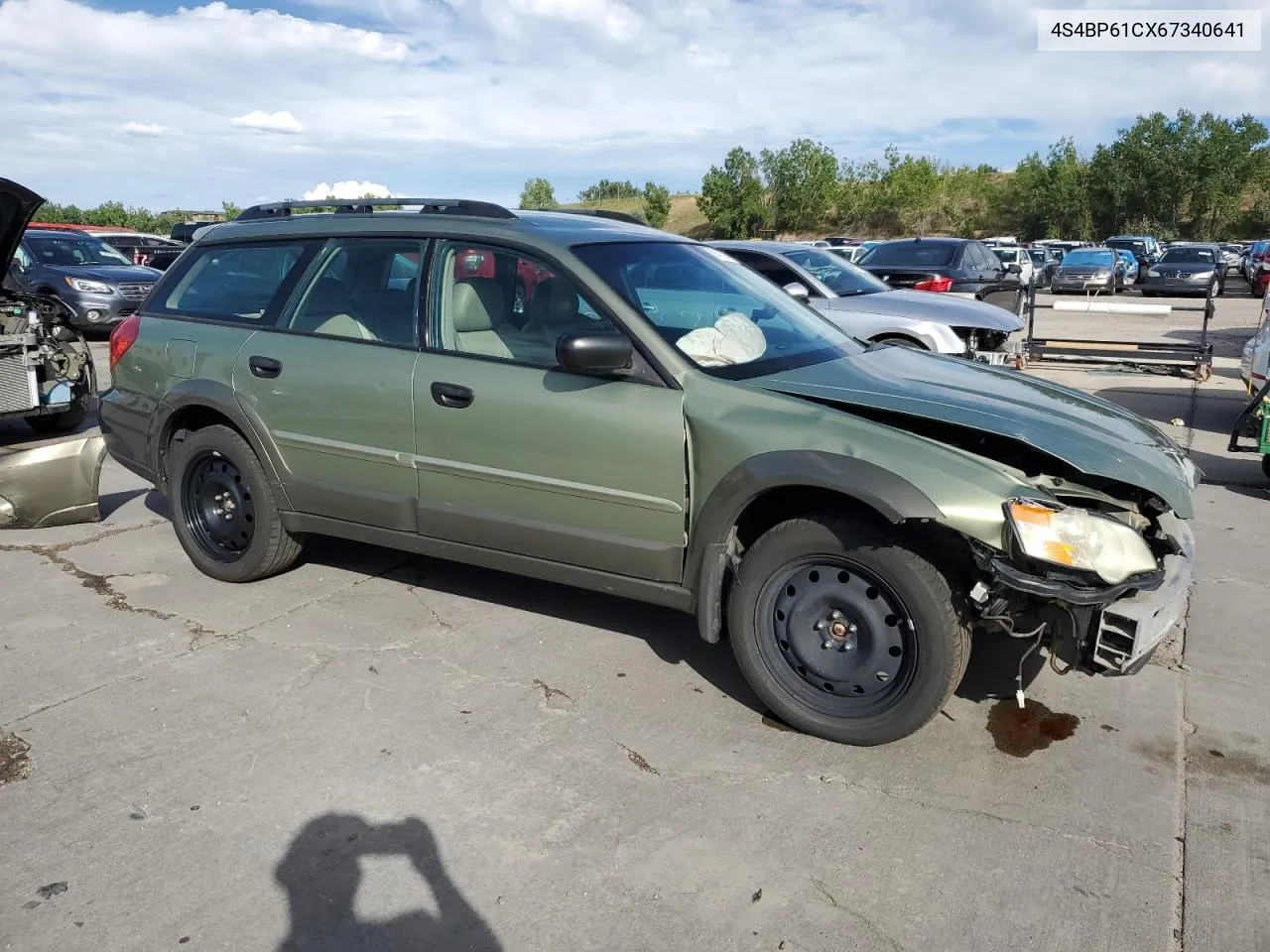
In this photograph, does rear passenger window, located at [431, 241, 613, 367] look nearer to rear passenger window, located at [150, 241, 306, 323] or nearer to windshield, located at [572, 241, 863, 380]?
windshield, located at [572, 241, 863, 380]

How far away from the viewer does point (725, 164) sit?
252 ft

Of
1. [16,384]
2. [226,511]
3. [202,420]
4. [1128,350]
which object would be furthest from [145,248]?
[226,511]

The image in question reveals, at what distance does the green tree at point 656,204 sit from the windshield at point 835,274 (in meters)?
68.8

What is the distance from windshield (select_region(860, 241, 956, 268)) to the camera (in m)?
13.6

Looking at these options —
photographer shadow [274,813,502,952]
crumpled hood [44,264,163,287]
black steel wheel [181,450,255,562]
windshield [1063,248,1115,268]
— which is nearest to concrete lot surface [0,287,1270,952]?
photographer shadow [274,813,502,952]

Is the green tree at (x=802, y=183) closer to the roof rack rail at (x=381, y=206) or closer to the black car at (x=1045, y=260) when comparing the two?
the black car at (x=1045, y=260)

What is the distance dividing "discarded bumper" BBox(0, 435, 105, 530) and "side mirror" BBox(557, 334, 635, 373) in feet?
11.7

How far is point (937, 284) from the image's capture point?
13.0 metres

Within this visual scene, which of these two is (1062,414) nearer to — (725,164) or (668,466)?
(668,466)

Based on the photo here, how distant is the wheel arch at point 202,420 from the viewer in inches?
189

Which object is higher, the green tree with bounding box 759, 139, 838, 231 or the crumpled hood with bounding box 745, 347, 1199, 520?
the green tree with bounding box 759, 139, 838, 231

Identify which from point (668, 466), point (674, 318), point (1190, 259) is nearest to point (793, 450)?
point (668, 466)

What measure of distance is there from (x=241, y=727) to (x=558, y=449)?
1.55 m

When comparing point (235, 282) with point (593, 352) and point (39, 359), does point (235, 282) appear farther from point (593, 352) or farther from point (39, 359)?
point (39, 359)
